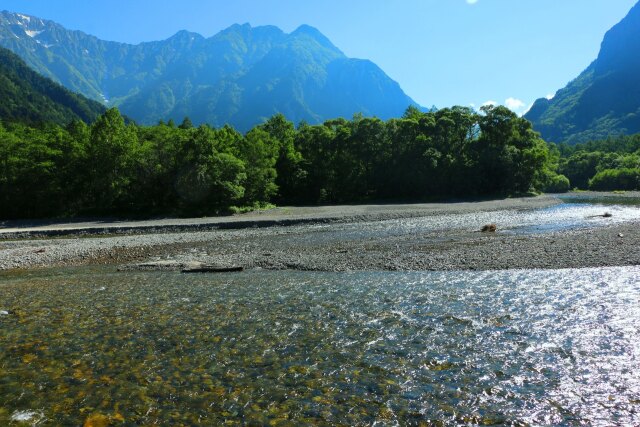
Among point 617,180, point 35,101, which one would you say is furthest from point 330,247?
point 35,101

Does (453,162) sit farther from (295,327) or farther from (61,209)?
(295,327)

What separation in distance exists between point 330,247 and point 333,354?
1756 cm

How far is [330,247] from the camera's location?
2697cm

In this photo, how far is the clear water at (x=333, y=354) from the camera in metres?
7.04

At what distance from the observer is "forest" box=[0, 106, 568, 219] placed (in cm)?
5488

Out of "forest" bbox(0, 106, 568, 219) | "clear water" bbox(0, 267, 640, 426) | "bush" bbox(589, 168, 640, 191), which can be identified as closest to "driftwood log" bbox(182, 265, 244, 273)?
"clear water" bbox(0, 267, 640, 426)

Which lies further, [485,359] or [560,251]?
[560,251]

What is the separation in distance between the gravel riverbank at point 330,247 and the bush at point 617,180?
8670cm

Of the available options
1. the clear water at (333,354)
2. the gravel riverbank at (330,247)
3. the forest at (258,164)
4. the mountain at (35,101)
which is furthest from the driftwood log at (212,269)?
the mountain at (35,101)

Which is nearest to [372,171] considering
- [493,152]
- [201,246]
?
[493,152]

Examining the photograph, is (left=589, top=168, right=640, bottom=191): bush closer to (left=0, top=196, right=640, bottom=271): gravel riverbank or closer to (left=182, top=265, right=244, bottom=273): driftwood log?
(left=0, top=196, right=640, bottom=271): gravel riverbank

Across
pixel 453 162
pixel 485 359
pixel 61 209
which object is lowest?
pixel 485 359

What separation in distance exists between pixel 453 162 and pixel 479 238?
55643mm

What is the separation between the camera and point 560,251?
2153 centimetres
